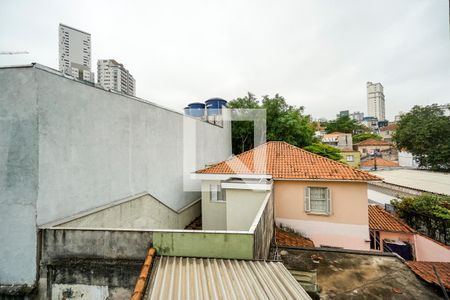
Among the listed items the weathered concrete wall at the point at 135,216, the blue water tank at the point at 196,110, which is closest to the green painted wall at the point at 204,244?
the weathered concrete wall at the point at 135,216

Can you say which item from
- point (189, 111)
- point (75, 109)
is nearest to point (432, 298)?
point (75, 109)

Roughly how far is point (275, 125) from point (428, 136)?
2555cm

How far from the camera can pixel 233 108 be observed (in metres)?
21.8

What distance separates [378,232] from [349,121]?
194 feet

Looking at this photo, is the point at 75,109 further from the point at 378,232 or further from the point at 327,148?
the point at 327,148

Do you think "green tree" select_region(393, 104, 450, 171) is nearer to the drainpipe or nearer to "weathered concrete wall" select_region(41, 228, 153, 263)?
the drainpipe

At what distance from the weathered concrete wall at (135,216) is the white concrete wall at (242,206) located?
316cm

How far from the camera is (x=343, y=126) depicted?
60.6 m

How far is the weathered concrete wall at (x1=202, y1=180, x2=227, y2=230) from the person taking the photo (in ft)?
35.5

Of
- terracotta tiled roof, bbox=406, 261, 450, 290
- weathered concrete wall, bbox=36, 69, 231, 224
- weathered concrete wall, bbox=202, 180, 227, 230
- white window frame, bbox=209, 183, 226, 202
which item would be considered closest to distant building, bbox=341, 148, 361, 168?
white window frame, bbox=209, 183, 226, 202

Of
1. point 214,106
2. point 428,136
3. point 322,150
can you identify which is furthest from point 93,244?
point 428,136

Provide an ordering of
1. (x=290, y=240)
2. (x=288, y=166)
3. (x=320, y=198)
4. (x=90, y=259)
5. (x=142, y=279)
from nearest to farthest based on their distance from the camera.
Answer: (x=142, y=279) < (x=90, y=259) < (x=290, y=240) < (x=320, y=198) < (x=288, y=166)

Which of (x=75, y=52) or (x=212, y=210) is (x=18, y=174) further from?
(x=212, y=210)

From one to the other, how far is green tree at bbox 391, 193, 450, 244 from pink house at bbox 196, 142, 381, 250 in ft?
17.4
